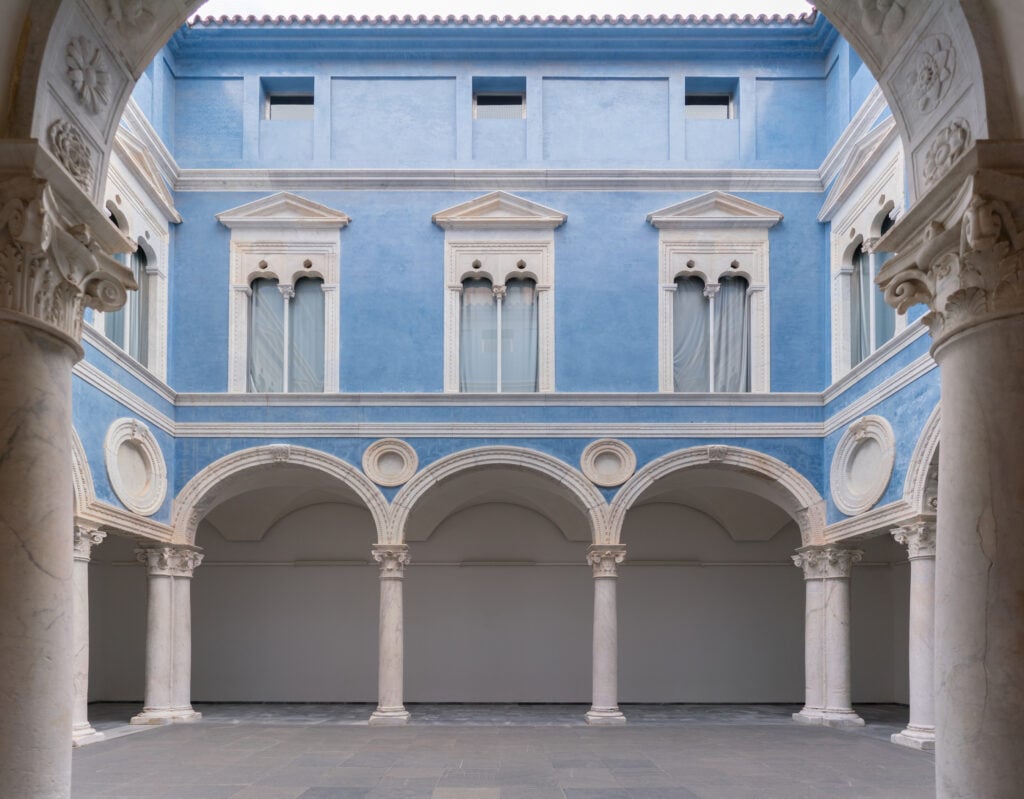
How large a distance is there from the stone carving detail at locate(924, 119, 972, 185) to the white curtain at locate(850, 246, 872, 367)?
34.8 ft

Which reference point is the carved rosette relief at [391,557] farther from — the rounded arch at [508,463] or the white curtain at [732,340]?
the white curtain at [732,340]

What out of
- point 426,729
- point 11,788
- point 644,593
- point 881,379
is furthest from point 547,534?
point 11,788

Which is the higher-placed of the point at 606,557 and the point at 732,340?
the point at 732,340

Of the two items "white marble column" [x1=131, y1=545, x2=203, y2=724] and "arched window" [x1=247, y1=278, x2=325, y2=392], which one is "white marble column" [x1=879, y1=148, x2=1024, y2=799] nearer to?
"arched window" [x1=247, y1=278, x2=325, y2=392]

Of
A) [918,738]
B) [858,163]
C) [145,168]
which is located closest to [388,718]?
[918,738]

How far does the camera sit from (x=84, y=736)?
44.1 ft

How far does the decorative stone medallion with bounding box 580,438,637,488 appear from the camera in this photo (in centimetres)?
1666

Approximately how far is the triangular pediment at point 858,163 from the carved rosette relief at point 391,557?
764 cm

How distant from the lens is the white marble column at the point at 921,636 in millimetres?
13172

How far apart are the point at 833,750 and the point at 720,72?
9939mm

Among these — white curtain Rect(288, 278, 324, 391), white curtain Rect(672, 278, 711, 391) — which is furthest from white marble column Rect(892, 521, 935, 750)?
white curtain Rect(288, 278, 324, 391)

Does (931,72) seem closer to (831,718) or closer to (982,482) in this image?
(982,482)

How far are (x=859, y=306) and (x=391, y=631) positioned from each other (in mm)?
7844

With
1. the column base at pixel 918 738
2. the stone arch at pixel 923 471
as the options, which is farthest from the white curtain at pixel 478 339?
the column base at pixel 918 738
